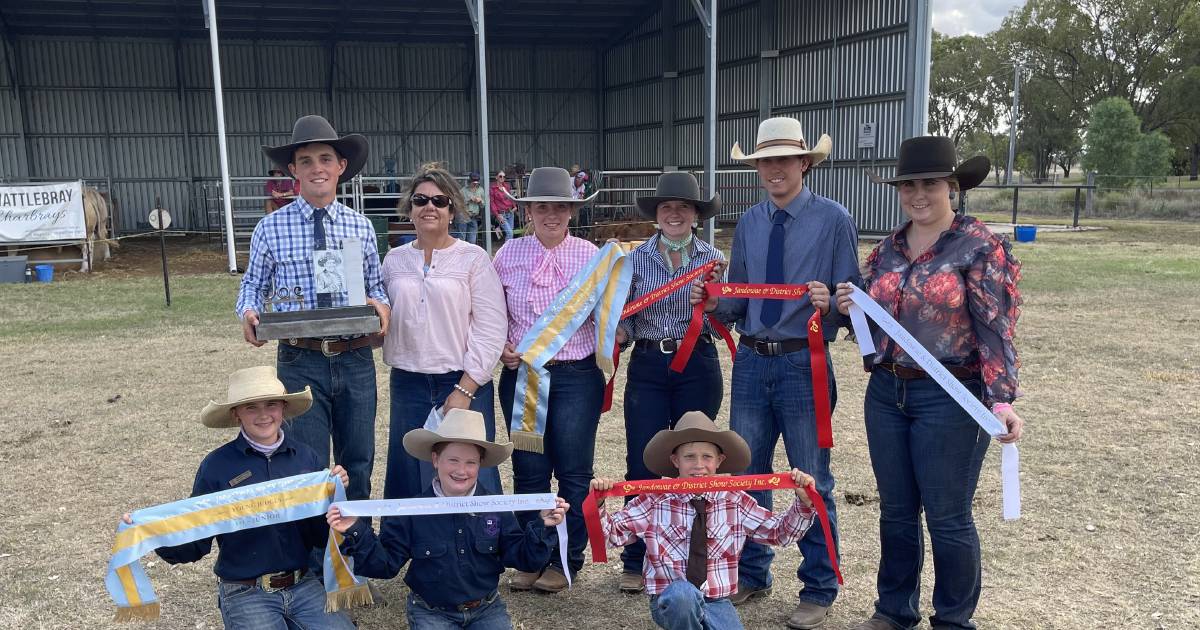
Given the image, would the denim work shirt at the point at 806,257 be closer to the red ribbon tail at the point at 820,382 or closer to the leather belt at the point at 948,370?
the red ribbon tail at the point at 820,382

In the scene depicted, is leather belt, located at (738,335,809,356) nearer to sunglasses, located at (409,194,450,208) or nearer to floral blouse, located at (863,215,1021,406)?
floral blouse, located at (863,215,1021,406)

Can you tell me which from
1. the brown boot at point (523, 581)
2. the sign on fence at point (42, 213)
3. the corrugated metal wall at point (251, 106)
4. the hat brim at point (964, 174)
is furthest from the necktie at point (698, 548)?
the corrugated metal wall at point (251, 106)

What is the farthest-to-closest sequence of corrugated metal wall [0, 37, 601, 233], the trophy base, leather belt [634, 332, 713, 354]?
1. corrugated metal wall [0, 37, 601, 233]
2. leather belt [634, 332, 713, 354]
3. the trophy base

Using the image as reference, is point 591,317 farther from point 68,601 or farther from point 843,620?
point 68,601

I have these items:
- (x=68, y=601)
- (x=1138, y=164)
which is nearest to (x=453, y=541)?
(x=68, y=601)

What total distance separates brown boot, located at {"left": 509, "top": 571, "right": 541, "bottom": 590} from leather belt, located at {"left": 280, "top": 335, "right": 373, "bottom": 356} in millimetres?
1370

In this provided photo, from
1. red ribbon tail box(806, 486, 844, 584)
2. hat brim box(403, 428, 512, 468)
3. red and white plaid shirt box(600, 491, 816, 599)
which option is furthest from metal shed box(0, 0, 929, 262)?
hat brim box(403, 428, 512, 468)

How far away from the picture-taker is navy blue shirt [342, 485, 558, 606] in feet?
11.2

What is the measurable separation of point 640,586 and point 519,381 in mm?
1128

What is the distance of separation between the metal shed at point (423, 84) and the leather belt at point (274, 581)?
60.3 ft

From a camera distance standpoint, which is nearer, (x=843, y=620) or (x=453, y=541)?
(x=453, y=541)

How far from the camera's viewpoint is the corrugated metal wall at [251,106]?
2497 centimetres

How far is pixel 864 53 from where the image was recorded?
66.2 feet

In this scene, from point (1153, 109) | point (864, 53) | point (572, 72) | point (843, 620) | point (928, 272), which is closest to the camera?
point (928, 272)
